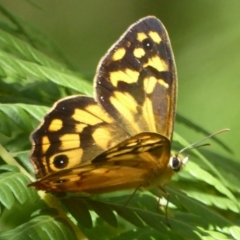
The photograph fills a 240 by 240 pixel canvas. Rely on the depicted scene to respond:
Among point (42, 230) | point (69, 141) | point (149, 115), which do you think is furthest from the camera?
point (149, 115)

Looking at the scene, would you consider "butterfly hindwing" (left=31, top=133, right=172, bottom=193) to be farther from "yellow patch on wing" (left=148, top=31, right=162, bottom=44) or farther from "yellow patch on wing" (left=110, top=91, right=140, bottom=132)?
"yellow patch on wing" (left=148, top=31, right=162, bottom=44)

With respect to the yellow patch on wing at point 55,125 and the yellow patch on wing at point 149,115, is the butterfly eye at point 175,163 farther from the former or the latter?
the yellow patch on wing at point 55,125

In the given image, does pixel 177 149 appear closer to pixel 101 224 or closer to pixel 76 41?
pixel 101 224

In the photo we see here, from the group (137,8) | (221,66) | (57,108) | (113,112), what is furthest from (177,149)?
(137,8)

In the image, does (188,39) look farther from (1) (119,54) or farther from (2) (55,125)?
(2) (55,125)

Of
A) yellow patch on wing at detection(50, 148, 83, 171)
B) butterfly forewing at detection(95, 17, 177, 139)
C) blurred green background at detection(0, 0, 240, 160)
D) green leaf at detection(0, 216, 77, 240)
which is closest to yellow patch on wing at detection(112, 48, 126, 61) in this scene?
butterfly forewing at detection(95, 17, 177, 139)

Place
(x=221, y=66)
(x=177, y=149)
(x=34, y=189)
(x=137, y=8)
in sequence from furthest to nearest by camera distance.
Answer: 1. (x=137, y=8)
2. (x=221, y=66)
3. (x=177, y=149)
4. (x=34, y=189)

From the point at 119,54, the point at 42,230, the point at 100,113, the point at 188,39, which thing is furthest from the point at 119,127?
the point at 188,39

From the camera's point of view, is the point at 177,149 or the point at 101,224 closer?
the point at 101,224
